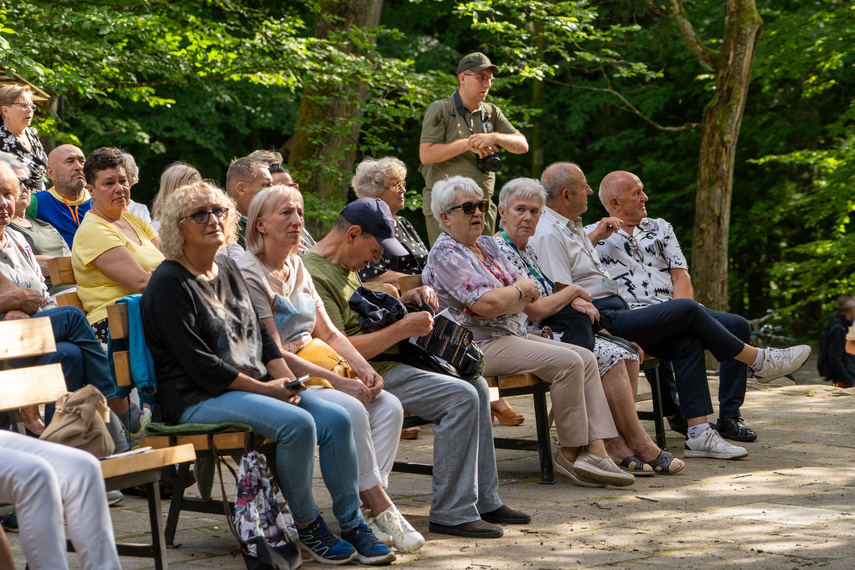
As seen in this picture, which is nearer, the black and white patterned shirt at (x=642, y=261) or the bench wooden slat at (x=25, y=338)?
the bench wooden slat at (x=25, y=338)

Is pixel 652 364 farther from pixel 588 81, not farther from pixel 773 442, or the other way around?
pixel 588 81

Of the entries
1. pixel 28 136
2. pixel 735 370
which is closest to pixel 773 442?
pixel 735 370

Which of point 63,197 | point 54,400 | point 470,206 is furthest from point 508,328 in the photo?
point 63,197

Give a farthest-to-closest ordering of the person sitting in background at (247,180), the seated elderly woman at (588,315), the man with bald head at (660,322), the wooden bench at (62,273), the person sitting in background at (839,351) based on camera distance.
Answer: the person sitting in background at (839,351) → the man with bald head at (660,322) → the person sitting in background at (247,180) → the seated elderly woman at (588,315) → the wooden bench at (62,273)

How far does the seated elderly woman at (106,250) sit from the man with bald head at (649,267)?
110 inches

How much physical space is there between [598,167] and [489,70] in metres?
12.4

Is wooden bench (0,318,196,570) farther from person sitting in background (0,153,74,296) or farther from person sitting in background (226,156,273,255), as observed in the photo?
person sitting in background (226,156,273,255)

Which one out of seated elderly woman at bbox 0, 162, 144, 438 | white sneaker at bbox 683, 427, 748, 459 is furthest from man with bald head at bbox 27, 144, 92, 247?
white sneaker at bbox 683, 427, 748, 459

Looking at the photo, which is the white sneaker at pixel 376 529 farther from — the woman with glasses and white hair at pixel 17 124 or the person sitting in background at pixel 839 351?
the person sitting in background at pixel 839 351

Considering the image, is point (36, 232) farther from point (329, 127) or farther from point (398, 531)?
point (329, 127)

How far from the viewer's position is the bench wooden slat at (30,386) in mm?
3373

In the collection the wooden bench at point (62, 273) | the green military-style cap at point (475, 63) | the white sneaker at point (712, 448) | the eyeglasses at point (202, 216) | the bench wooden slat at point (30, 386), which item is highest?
the green military-style cap at point (475, 63)

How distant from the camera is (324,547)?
11.6 ft

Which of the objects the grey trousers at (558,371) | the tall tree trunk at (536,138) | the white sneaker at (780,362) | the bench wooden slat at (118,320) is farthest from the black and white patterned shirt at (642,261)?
the tall tree trunk at (536,138)
